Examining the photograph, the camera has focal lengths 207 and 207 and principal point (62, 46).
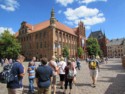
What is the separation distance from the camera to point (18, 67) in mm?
5973

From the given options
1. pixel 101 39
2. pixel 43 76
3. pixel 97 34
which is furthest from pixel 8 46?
pixel 97 34

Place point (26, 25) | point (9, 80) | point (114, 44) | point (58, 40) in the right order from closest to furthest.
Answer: point (9, 80), point (58, 40), point (26, 25), point (114, 44)

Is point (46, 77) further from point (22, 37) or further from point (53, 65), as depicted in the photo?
point (22, 37)

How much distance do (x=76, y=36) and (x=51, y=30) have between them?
69.0 feet

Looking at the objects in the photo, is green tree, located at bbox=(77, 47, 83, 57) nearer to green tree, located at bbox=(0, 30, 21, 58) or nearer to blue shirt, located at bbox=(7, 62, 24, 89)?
green tree, located at bbox=(0, 30, 21, 58)

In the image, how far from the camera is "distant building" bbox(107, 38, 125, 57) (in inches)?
5709

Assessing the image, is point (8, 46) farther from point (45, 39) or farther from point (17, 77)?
point (17, 77)

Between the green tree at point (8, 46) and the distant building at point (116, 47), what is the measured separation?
9772 cm

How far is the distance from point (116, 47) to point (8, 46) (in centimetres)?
10117

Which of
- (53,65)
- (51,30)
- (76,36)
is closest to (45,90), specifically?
(53,65)

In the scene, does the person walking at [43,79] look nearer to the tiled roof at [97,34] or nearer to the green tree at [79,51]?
the green tree at [79,51]

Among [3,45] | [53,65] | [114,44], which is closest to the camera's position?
[53,65]

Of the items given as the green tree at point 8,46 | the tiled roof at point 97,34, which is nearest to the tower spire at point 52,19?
the green tree at point 8,46

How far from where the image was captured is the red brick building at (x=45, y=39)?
208 ft
